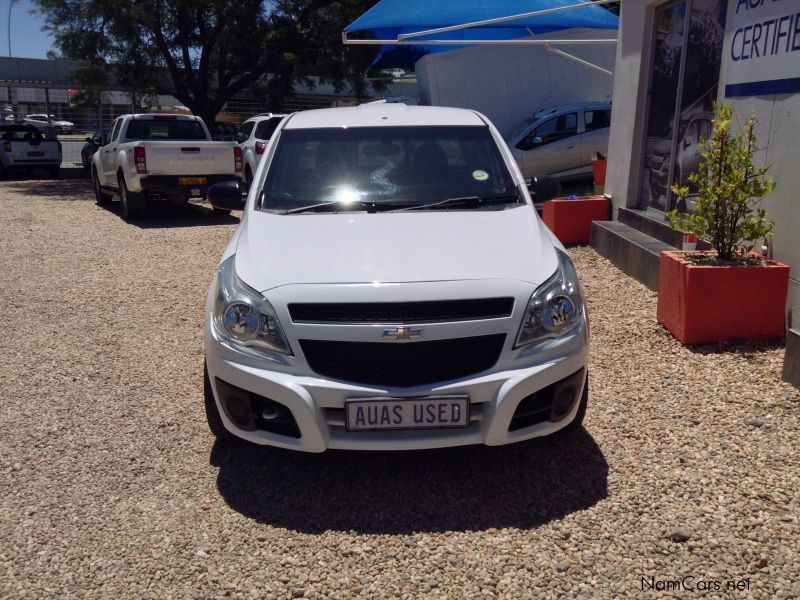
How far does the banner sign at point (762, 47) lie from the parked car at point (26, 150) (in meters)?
20.7


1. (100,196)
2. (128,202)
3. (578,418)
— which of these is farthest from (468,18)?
(578,418)

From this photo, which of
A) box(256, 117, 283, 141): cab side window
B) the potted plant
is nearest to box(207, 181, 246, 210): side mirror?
the potted plant

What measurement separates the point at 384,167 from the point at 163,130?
1083 cm

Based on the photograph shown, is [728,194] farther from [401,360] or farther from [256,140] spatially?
[256,140]

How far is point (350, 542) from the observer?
10.5ft

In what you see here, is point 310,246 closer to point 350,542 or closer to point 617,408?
point 350,542

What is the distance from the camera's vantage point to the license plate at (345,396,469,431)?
129 inches

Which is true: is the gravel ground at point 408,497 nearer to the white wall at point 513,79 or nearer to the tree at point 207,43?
the white wall at point 513,79

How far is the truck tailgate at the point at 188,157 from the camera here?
41.9ft

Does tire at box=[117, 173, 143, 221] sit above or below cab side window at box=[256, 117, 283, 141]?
below

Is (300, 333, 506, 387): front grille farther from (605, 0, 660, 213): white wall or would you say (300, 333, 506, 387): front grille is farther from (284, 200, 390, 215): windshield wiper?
(605, 0, 660, 213): white wall

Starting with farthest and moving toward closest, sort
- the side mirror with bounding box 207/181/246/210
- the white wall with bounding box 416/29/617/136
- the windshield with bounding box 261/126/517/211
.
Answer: the white wall with bounding box 416/29/617/136
the side mirror with bounding box 207/181/246/210
the windshield with bounding box 261/126/517/211

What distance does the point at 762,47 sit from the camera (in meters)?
5.97

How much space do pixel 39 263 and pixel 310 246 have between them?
7.07 m
